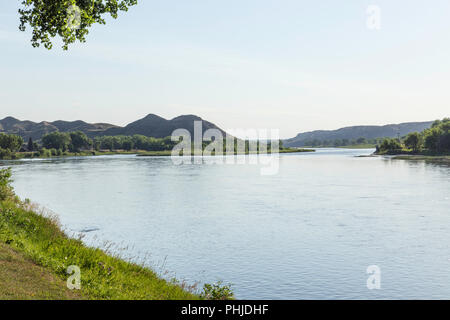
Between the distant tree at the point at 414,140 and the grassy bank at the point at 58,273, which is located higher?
the distant tree at the point at 414,140

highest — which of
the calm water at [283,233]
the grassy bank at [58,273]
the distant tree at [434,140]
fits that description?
the distant tree at [434,140]

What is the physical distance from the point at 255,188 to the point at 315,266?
127ft

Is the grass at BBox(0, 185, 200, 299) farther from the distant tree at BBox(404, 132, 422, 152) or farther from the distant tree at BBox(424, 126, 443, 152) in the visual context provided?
the distant tree at BBox(404, 132, 422, 152)

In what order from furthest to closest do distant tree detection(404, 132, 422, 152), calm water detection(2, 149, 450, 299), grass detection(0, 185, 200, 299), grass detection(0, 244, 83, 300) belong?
distant tree detection(404, 132, 422, 152)
calm water detection(2, 149, 450, 299)
grass detection(0, 185, 200, 299)
grass detection(0, 244, 83, 300)

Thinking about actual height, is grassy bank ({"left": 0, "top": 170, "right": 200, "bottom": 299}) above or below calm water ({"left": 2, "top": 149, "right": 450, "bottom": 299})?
above

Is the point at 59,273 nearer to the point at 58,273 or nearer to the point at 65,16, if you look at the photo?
the point at 58,273

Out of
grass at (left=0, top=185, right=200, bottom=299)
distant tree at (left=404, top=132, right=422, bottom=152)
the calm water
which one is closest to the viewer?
grass at (left=0, top=185, right=200, bottom=299)

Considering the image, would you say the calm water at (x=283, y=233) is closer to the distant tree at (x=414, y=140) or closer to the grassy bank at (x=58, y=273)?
the grassy bank at (x=58, y=273)

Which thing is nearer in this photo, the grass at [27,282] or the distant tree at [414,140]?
the grass at [27,282]

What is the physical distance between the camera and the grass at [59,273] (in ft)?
42.0

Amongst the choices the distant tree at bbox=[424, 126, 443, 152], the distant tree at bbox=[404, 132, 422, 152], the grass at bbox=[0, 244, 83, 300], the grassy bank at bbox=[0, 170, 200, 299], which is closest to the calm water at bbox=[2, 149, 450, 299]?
the grassy bank at bbox=[0, 170, 200, 299]

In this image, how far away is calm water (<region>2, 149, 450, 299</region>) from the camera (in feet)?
66.1

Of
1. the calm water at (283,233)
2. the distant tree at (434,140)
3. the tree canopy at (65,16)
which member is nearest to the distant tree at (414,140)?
the distant tree at (434,140)

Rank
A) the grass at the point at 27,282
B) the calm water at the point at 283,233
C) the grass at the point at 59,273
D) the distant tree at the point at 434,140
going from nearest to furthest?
the grass at the point at 27,282, the grass at the point at 59,273, the calm water at the point at 283,233, the distant tree at the point at 434,140
